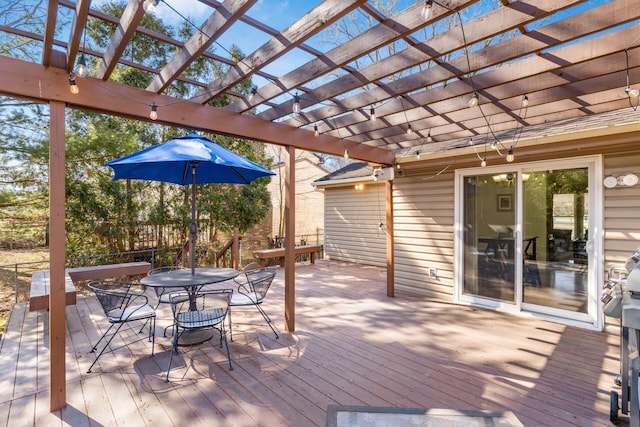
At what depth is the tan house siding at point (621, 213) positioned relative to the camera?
380 cm

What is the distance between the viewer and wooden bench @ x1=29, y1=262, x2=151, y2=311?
3.56 m

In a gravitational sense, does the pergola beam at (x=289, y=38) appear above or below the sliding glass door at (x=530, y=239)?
above

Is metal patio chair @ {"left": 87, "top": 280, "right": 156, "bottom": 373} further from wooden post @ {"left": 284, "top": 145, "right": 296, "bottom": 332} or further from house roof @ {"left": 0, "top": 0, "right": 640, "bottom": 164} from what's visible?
house roof @ {"left": 0, "top": 0, "right": 640, "bottom": 164}

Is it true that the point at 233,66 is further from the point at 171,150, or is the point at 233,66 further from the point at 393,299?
the point at 393,299

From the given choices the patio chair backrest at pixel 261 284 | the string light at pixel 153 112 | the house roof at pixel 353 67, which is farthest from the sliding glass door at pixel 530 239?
the string light at pixel 153 112

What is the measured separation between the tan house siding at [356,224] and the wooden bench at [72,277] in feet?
18.0

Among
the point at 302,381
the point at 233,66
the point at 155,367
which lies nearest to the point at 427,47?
the point at 233,66

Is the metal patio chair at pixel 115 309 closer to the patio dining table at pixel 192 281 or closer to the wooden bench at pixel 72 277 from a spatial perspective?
the patio dining table at pixel 192 281

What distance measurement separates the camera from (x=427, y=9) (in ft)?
6.11

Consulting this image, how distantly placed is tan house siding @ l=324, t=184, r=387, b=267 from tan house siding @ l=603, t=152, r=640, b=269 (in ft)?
16.4

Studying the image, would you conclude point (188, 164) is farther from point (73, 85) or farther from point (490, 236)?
point (490, 236)

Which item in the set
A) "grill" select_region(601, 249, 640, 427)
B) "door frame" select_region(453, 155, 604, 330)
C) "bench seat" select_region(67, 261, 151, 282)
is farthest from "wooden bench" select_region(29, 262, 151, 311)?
"door frame" select_region(453, 155, 604, 330)

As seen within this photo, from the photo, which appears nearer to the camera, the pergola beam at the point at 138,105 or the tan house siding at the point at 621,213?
the pergola beam at the point at 138,105

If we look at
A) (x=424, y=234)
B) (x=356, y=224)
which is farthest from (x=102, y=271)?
(x=356, y=224)
